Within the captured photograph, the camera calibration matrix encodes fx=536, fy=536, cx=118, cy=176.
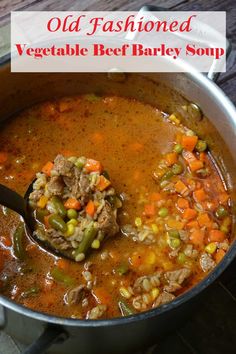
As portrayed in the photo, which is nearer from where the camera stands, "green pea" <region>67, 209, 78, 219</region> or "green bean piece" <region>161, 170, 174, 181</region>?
"green pea" <region>67, 209, 78, 219</region>

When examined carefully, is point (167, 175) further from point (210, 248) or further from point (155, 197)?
point (210, 248)

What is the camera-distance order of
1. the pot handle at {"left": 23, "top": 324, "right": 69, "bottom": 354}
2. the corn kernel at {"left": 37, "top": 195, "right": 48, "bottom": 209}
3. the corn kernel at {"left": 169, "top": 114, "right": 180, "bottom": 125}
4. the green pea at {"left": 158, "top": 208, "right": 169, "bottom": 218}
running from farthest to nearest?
the corn kernel at {"left": 169, "top": 114, "right": 180, "bottom": 125} → the green pea at {"left": 158, "top": 208, "right": 169, "bottom": 218} → the corn kernel at {"left": 37, "top": 195, "right": 48, "bottom": 209} → the pot handle at {"left": 23, "top": 324, "right": 69, "bottom": 354}

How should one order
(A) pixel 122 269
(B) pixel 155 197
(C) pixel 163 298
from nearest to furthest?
1. (C) pixel 163 298
2. (A) pixel 122 269
3. (B) pixel 155 197

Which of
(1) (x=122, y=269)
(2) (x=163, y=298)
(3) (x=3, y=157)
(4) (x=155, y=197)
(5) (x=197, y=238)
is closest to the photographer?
(2) (x=163, y=298)

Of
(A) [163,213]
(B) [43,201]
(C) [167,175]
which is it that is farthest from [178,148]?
(B) [43,201]

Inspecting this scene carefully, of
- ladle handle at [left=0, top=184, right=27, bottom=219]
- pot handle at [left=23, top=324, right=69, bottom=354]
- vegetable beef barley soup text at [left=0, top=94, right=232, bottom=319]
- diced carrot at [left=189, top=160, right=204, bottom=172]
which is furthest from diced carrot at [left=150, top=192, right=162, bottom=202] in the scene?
pot handle at [left=23, top=324, right=69, bottom=354]

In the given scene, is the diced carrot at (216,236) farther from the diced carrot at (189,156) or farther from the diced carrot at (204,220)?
the diced carrot at (189,156)

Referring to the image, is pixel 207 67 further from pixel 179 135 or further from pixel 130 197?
pixel 130 197

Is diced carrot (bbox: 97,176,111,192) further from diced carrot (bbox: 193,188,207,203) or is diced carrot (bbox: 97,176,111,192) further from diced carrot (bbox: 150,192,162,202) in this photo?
diced carrot (bbox: 193,188,207,203)
